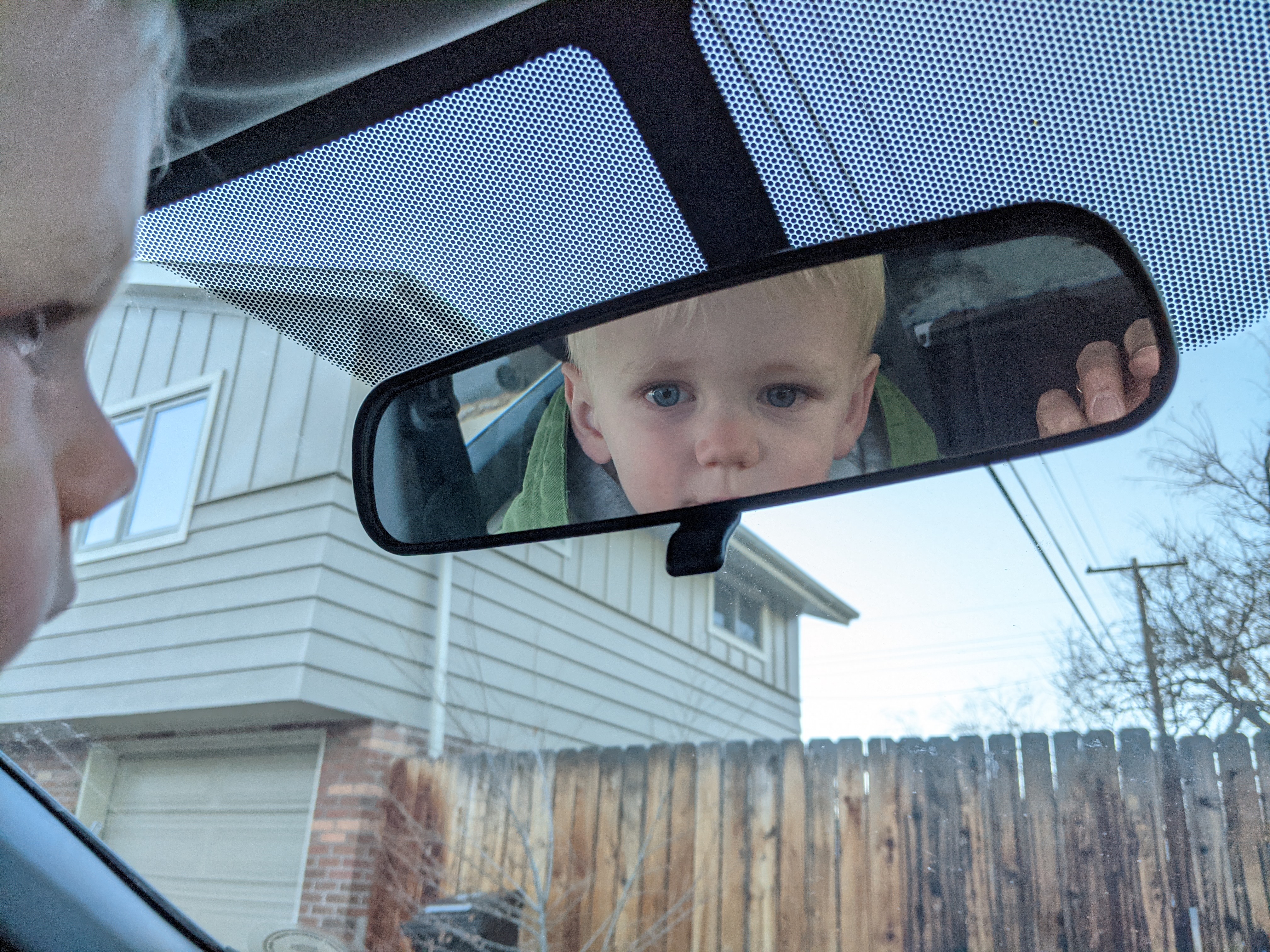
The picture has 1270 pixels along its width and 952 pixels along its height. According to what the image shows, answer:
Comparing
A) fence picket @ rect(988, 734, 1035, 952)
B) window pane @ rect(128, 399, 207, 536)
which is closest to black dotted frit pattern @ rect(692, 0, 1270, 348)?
fence picket @ rect(988, 734, 1035, 952)

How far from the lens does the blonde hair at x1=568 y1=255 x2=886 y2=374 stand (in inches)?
33.5

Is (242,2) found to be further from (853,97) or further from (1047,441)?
(1047,441)

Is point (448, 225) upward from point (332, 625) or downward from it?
downward

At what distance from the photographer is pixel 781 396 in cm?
84

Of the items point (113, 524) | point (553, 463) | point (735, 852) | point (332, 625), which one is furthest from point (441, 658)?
point (553, 463)

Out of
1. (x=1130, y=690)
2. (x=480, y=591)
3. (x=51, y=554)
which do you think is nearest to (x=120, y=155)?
(x=51, y=554)

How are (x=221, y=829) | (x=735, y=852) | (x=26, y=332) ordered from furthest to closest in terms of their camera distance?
(x=221, y=829) → (x=735, y=852) → (x=26, y=332)

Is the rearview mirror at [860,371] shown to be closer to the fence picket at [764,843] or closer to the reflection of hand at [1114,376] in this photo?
the reflection of hand at [1114,376]

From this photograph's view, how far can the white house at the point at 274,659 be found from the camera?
3.37 metres

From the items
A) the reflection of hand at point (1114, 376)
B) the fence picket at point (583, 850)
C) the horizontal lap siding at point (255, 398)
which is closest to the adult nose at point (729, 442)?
the reflection of hand at point (1114, 376)

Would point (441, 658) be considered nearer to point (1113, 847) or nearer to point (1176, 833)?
point (1113, 847)

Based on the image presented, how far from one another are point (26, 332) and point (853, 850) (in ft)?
9.26

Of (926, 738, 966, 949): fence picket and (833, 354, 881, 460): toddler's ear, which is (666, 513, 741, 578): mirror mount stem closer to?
(833, 354, 881, 460): toddler's ear

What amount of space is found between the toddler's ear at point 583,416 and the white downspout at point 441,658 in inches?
127
